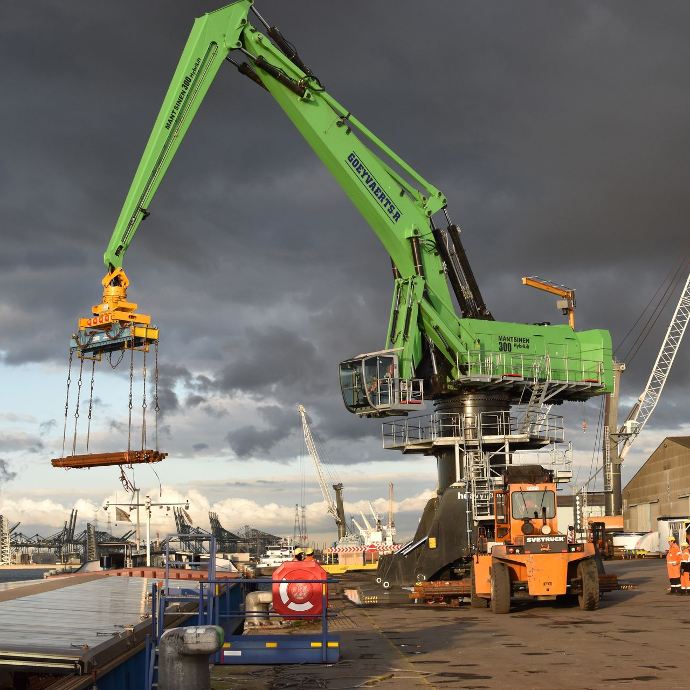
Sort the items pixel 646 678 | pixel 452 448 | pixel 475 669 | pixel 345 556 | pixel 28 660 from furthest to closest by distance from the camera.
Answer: pixel 345 556
pixel 452 448
pixel 475 669
pixel 646 678
pixel 28 660

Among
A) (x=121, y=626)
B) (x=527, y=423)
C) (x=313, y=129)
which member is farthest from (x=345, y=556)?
(x=121, y=626)

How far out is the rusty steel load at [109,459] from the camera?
1236 inches

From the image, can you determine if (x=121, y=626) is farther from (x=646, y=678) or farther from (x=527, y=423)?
(x=527, y=423)

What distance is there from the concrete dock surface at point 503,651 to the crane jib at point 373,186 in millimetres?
21039

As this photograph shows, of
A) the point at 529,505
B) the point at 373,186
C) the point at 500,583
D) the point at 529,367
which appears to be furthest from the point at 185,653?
the point at 529,367

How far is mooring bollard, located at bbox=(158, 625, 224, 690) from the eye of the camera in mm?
11664

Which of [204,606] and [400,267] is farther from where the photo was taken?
[400,267]

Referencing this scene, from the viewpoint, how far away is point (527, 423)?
167ft

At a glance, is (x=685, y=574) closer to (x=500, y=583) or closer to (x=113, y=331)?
(x=500, y=583)

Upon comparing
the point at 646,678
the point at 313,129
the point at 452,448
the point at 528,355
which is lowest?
the point at 646,678

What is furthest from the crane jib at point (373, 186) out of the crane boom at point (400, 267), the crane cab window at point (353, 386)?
the crane cab window at point (353, 386)

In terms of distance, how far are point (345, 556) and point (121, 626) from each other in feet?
250

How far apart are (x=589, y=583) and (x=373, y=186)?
23.3 m

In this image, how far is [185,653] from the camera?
38.4ft
